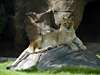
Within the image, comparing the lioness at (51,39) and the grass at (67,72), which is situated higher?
the lioness at (51,39)

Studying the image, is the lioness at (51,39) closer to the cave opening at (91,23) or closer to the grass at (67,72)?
the grass at (67,72)

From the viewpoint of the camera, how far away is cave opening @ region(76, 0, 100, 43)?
1247cm

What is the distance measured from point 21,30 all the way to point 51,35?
4.17m

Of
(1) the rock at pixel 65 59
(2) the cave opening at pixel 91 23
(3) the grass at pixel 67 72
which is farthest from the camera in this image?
(2) the cave opening at pixel 91 23

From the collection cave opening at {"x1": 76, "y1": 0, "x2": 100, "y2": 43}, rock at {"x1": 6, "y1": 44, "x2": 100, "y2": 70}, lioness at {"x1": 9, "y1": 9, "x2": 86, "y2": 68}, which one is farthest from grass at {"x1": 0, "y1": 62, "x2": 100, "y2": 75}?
cave opening at {"x1": 76, "y1": 0, "x2": 100, "y2": 43}

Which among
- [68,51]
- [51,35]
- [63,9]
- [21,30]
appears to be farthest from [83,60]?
[21,30]

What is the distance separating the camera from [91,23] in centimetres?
1263

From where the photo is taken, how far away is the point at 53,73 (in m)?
5.75

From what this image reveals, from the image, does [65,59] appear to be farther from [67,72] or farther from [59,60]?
[67,72]

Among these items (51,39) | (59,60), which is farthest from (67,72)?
(51,39)

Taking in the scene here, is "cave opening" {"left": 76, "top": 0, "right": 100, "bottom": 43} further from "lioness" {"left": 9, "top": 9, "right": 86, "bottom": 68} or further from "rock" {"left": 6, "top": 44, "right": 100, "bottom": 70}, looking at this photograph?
"rock" {"left": 6, "top": 44, "right": 100, "bottom": 70}

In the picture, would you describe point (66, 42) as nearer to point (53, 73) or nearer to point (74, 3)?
point (53, 73)

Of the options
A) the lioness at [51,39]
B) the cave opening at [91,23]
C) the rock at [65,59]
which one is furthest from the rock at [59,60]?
the cave opening at [91,23]

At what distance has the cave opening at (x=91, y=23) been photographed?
12.5m
